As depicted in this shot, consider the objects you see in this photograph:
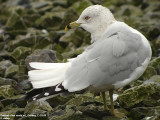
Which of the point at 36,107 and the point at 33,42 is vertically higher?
the point at 33,42

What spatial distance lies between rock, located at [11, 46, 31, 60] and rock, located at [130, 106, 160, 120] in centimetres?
359

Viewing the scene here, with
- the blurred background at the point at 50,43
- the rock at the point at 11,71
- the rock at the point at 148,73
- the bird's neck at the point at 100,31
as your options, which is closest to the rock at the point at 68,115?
the blurred background at the point at 50,43

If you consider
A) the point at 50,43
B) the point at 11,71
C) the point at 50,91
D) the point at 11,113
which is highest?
the point at 50,43

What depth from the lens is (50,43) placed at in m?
8.95

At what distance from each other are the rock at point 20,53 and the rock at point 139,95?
10.8 feet

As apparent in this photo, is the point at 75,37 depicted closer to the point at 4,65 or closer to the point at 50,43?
the point at 50,43

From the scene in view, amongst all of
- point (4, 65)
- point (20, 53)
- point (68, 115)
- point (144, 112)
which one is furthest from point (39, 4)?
point (144, 112)

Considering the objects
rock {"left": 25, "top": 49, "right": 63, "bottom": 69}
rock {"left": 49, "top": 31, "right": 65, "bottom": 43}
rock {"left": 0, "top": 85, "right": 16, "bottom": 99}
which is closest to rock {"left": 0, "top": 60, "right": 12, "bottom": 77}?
rock {"left": 25, "top": 49, "right": 63, "bottom": 69}

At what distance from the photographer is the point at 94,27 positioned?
17.0ft

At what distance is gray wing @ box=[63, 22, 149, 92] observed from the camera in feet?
15.3

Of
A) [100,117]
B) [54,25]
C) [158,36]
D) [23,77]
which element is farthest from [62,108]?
[54,25]

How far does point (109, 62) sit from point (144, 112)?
914 mm

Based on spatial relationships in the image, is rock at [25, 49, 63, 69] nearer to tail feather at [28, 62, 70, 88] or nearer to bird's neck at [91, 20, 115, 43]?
tail feather at [28, 62, 70, 88]

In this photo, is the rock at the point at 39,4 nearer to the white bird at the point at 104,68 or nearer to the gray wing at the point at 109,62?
the white bird at the point at 104,68
